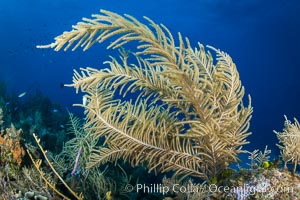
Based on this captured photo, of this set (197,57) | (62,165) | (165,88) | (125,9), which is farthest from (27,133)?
(125,9)

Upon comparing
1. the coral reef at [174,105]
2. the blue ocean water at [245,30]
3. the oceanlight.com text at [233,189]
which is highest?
the blue ocean water at [245,30]

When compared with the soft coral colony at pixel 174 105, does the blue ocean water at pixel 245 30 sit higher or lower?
higher

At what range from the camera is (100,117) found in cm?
314

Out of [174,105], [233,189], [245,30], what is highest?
[245,30]

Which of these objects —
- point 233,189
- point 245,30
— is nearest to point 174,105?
point 233,189

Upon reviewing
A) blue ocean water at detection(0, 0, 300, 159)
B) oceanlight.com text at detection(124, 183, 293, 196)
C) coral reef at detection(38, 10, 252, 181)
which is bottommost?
oceanlight.com text at detection(124, 183, 293, 196)

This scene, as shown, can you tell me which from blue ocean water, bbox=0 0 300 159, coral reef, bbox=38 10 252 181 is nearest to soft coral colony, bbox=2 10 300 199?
coral reef, bbox=38 10 252 181

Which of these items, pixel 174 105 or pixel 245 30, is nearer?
pixel 174 105

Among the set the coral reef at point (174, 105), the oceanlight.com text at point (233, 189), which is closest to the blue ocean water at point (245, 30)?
the coral reef at point (174, 105)

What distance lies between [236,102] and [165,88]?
2.66 feet

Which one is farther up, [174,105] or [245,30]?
[245,30]

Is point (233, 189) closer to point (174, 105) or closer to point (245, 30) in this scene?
point (174, 105)

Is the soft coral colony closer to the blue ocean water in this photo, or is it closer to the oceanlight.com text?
the oceanlight.com text

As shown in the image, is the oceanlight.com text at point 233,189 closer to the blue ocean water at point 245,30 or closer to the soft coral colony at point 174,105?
the soft coral colony at point 174,105
